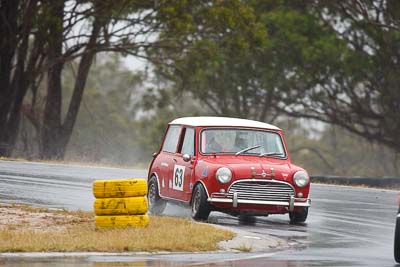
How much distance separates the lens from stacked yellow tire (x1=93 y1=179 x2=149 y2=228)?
15.1 m

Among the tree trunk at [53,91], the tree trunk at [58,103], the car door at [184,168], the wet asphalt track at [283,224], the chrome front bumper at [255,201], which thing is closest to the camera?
the wet asphalt track at [283,224]

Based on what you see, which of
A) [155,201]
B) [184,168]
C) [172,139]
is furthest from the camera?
[172,139]

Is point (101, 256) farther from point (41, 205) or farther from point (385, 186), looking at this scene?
point (385, 186)

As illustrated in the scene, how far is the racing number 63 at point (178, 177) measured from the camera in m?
18.4

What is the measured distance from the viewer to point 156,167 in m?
19.6

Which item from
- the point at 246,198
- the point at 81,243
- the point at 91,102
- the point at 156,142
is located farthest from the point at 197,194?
the point at 91,102

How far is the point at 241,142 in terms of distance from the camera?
1866 centimetres

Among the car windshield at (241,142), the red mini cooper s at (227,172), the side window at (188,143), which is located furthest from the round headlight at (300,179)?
the side window at (188,143)

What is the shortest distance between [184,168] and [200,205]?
3.58ft

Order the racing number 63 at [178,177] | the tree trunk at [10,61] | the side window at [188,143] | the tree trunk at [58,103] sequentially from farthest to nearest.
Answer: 1. the tree trunk at [58,103]
2. the tree trunk at [10,61]
3. the side window at [188,143]
4. the racing number 63 at [178,177]

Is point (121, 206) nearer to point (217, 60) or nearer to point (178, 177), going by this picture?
point (178, 177)

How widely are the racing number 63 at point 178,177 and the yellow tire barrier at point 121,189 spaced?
2.98 meters

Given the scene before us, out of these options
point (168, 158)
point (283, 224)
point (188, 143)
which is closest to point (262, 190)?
point (283, 224)

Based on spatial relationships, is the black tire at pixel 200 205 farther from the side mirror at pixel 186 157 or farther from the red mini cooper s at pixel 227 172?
the side mirror at pixel 186 157
